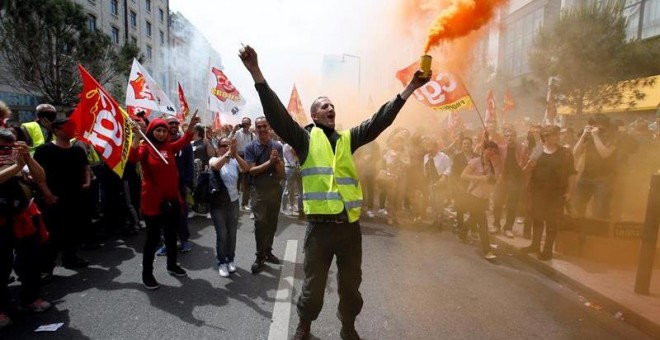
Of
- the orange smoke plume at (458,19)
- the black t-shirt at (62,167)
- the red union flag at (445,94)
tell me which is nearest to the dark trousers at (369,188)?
the red union flag at (445,94)

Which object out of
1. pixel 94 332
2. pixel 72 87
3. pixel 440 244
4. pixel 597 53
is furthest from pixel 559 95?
pixel 72 87

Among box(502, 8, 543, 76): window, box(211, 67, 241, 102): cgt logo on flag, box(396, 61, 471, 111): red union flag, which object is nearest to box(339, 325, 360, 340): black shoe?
box(396, 61, 471, 111): red union flag

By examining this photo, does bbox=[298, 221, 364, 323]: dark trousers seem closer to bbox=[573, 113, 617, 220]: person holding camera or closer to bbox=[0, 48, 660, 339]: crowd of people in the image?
bbox=[0, 48, 660, 339]: crowd of people

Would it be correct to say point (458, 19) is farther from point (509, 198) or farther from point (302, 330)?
point (302, 330)

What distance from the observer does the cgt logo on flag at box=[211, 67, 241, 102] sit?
10648 mm

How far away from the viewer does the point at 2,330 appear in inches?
139

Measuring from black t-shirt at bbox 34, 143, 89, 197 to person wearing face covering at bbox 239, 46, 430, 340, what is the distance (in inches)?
138

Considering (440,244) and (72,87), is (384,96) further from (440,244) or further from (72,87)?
(440,244)

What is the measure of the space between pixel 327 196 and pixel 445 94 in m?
4.86

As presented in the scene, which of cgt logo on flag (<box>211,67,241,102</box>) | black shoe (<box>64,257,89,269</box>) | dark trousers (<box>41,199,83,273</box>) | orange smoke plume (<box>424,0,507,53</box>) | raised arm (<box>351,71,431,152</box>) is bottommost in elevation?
black shoe (<box>64,257,89,269</box>)

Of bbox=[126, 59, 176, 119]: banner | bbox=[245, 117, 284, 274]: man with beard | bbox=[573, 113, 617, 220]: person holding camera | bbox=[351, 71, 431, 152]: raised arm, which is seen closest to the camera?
bbox=[351, 71, 431, 152]: raised arm

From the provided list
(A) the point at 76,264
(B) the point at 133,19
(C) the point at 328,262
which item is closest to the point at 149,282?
(A) the point at 76,264

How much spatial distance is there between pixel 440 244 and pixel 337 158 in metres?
4.11

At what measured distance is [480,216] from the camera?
20.0 ft
